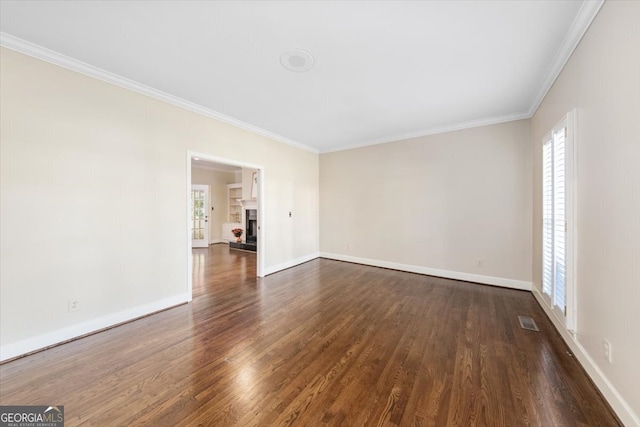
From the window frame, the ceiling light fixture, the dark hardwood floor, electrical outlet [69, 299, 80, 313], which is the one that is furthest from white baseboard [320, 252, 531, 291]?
electrical outlet [69, 299, 80, 313]

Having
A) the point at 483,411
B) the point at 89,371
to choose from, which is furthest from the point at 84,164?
the point at 483,411

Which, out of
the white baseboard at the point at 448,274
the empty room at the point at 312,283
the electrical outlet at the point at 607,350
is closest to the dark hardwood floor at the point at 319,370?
the empty room at the point at 312,283

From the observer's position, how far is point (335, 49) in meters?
2.16

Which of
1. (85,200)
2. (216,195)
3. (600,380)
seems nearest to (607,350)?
(600,380)

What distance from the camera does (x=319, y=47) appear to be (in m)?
2.13

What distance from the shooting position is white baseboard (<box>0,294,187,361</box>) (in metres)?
2.06

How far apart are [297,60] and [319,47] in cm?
29

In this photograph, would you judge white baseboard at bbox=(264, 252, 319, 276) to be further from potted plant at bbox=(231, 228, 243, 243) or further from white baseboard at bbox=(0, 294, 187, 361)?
potted plant at bbox=(231, 228, 243, 243)

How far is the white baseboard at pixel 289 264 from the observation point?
4.65 m

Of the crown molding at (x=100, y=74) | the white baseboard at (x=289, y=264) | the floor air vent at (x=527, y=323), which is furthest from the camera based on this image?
the white baseboard at (x=289, y=264)

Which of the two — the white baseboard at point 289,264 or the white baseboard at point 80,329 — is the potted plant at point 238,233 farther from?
the white baseboard at point 80,329

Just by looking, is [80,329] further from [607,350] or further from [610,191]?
[610,191]

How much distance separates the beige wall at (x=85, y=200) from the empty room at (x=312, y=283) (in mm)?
17

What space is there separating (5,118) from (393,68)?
11.9 ft
